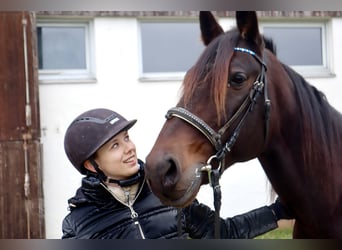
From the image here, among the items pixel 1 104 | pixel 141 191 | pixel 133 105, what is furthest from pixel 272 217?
pixel 1 104

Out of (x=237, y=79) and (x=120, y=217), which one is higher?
(x=237, y=79)

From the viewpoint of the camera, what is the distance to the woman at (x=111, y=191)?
1.09m

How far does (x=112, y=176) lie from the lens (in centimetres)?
113

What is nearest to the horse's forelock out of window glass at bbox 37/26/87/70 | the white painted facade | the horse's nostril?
the horse's nostril

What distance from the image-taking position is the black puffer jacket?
3.74ft

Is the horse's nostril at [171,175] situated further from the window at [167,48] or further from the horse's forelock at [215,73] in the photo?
the window at [167,48]

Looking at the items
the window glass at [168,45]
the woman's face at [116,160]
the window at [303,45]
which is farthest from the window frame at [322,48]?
the woman's face at [116,160]

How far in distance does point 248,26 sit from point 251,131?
0.24 meters

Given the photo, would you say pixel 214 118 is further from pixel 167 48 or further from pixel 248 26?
pixel 167 48

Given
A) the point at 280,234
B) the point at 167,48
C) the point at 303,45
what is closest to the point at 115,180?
the point at 280,234

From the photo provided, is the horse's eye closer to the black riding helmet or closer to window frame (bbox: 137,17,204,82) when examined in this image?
the black riding helmet

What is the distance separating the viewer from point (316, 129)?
1041mm

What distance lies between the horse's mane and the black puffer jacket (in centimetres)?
28
